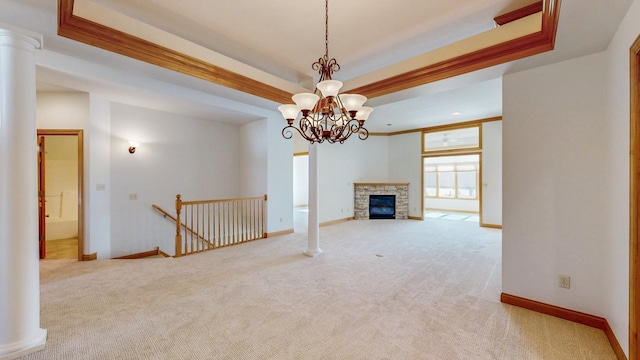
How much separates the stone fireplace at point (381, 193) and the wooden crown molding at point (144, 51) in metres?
5.10

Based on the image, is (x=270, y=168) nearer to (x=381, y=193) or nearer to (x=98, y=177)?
(x=98, y=177)

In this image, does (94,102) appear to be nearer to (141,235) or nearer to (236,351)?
(141,235)

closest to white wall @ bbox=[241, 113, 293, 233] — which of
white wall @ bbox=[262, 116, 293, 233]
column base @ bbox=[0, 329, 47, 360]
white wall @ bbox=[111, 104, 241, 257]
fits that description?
white wall @ bbox=[262, 116, 293, 233]

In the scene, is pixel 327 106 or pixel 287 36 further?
pixel 287 36

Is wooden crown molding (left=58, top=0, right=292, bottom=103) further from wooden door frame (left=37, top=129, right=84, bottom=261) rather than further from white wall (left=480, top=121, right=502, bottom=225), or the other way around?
white wall (left=480, top=121, right=502, bottom=225)

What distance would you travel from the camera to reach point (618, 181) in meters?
2.02

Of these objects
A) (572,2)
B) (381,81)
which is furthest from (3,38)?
(572,2)

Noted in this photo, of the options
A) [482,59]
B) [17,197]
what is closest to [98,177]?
[17,197]

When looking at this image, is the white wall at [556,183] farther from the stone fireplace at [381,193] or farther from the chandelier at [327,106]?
the stone fireplace at [381,193]

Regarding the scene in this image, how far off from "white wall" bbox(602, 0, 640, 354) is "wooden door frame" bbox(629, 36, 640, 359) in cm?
10

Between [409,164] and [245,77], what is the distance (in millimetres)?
6265

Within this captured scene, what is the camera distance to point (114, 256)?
457cm

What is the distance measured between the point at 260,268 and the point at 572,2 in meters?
4.12

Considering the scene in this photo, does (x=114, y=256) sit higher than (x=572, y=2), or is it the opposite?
(x=572, y=2)
